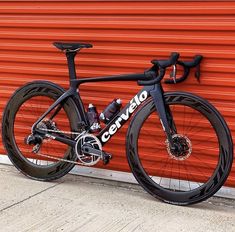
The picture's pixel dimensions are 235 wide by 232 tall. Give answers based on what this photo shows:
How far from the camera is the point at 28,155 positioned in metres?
5.43

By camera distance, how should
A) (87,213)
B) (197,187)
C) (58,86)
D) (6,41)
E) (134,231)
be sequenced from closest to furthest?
(134,231) < (87,213) < (197,187) < (58,86) < (6,41)

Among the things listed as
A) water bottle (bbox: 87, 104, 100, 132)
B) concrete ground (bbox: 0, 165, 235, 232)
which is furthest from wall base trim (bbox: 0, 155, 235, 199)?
water bottle (bbox: 87, 104, 100, 132)

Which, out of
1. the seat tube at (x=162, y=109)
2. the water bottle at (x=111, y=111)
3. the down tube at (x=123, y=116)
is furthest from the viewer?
the water bottle at (x=111, y=111)

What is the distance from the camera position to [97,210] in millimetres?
4273

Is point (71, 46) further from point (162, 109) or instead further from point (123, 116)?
point (162, 109)

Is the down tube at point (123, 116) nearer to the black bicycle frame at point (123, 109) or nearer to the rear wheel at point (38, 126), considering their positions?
the black bicycle frame at point (123, 109)

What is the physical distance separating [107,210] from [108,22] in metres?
1.77

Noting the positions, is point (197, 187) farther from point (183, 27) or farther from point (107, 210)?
point (183, 27)

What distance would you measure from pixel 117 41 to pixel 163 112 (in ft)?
2.97

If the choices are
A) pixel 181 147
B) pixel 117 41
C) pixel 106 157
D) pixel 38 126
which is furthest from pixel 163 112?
pixel 38 126

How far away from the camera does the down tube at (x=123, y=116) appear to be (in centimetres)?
446

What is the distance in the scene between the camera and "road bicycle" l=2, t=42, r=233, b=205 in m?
4.30

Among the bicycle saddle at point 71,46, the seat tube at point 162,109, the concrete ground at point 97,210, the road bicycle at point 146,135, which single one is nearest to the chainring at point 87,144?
the road bicycle at point 146,135

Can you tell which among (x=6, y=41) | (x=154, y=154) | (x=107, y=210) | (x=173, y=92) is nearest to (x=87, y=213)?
(x=107, y=210)
